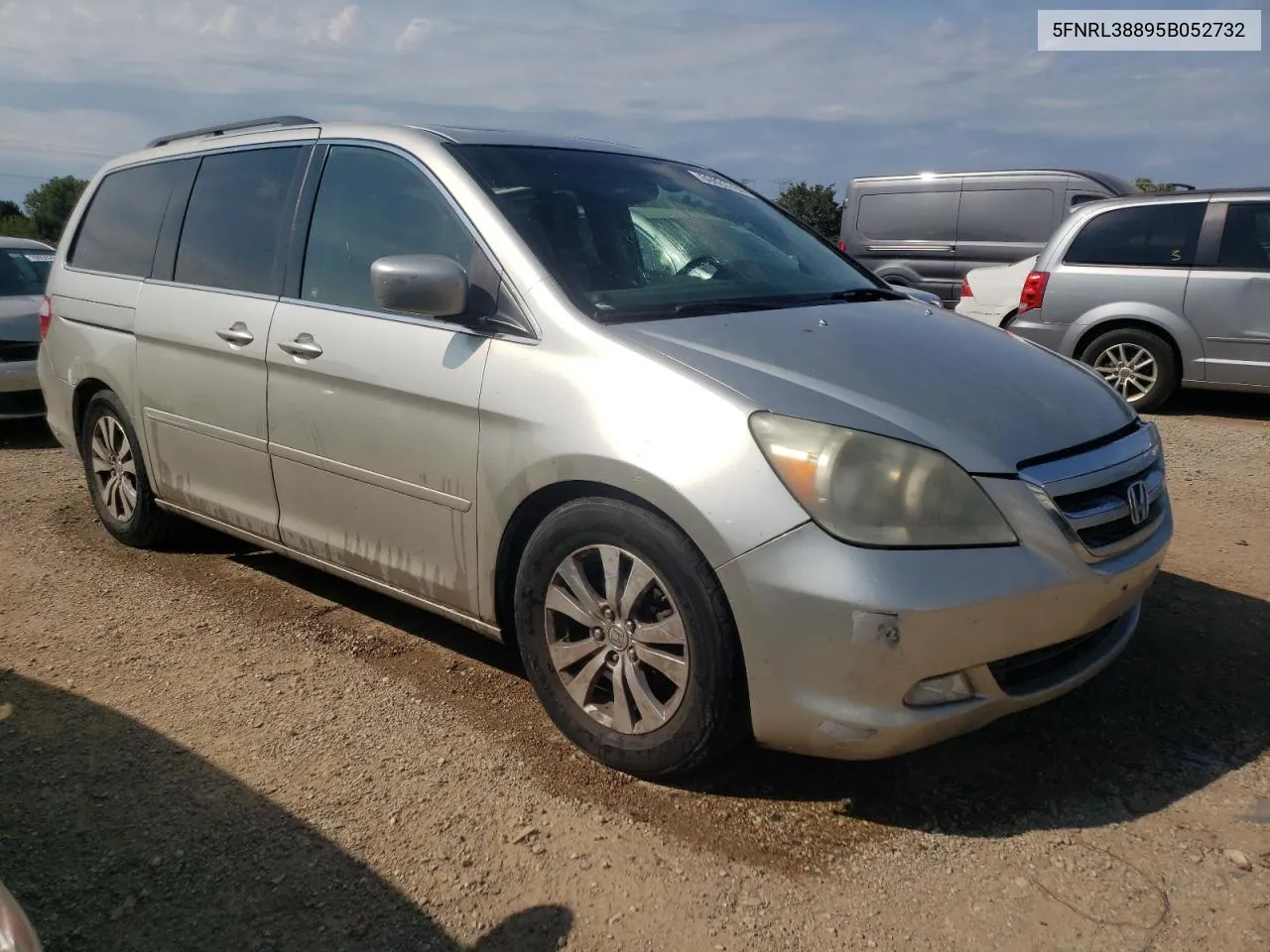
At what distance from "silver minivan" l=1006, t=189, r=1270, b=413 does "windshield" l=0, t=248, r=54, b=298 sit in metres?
8.26

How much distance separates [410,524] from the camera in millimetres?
3404

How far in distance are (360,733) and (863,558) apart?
1.69 meters

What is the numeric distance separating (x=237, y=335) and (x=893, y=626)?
2676 millimetres

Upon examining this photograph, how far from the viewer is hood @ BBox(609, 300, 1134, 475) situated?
8.76 feet

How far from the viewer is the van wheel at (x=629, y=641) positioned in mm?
2688

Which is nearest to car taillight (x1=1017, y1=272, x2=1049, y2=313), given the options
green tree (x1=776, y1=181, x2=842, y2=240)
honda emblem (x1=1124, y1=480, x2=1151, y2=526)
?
honda emblem (x1=1124, y1=480, x2=1151, y2=526)

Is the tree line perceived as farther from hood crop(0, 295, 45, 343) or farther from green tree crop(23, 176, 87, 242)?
hood crop(0, 295, 45, 343)

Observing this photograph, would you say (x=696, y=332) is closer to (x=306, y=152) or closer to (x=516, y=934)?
(x=516, y=934)

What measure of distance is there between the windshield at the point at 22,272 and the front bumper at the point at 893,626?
8241 mm

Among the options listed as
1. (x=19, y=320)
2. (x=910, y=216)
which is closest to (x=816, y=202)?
(x=910, y=216)

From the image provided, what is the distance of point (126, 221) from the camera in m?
4.90

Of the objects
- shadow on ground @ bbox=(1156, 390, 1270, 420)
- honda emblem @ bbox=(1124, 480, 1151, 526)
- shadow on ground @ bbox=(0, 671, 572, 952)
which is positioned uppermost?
honda emblem @ bbox=(1124, 480, 1151, 526)

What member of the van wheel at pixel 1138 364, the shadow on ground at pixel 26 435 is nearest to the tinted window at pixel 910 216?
the van wheel at pixel 1138 364

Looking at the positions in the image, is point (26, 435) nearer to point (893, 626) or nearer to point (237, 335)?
point (237, 335)
